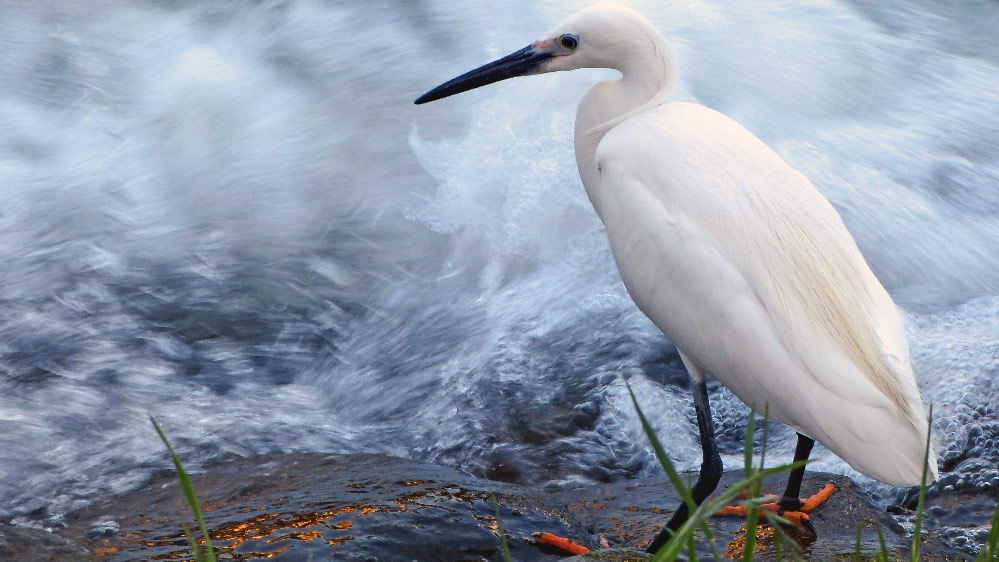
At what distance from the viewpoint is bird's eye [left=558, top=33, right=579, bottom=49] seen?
10.8 ft

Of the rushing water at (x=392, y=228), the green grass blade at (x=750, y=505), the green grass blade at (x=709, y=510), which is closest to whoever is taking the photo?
the green grass blade at (x=709, y=510)

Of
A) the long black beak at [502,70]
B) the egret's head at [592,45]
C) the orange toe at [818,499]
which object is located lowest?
the orange toe at [818,499]

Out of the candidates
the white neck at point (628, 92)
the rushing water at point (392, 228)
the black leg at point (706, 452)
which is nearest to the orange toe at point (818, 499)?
the black leg at point (706, 452)

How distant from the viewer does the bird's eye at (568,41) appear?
3.30m

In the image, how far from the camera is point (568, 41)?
10.9 feet

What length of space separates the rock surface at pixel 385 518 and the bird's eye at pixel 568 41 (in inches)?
54.4

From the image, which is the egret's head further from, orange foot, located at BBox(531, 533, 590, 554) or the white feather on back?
orange foot, located at BBox(531, 533, 590, 554)

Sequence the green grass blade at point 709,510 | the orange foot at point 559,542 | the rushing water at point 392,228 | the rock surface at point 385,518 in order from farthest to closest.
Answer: the rushing water at point 392,228, the orange foot at point 559,542, the rock surface at point 385,518, the green grass blade at point 709,510

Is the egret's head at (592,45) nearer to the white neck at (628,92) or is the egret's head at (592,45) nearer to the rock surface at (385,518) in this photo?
the white neck at (628,92)

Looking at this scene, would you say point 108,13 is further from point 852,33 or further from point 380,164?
point 852,33

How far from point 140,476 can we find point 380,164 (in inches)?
114

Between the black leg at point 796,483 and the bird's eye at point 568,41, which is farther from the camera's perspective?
the bird's eye at point 568,41

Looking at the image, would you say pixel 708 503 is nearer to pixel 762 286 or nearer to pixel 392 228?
pixel 762 286

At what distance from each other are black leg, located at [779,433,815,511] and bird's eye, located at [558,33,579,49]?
1370mm
